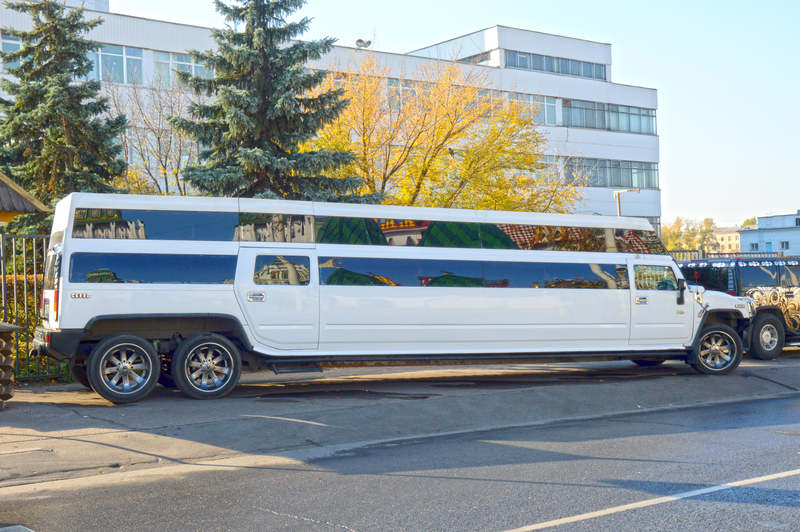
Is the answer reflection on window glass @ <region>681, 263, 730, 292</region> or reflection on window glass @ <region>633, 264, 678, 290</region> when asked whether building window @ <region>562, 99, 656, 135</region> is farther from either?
reflection on window glass @ <region>633, 264, 678, 290</region>

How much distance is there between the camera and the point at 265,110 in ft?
58.0

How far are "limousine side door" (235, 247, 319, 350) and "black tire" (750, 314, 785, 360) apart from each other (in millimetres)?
9980

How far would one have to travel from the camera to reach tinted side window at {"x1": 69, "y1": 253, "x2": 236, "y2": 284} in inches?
394

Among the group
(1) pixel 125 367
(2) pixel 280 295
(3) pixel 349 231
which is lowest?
(1) pixel 125 367

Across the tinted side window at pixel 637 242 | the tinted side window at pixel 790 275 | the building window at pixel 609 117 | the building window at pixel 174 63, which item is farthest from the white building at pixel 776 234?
the tinted side window at pixel 637 242

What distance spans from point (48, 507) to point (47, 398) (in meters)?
5.32

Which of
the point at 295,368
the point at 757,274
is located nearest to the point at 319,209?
the point at 295,368

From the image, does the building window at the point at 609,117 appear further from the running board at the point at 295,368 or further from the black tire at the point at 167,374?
the black tire at the point at 167,374

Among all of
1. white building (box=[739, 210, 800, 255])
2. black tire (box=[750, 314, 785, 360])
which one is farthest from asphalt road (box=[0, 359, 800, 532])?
white building (box=[739, 210, 800, 255])

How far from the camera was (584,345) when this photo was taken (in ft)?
41.0

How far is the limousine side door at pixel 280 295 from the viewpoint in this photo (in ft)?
35.1

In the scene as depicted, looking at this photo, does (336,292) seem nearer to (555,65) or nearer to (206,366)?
(206,366)

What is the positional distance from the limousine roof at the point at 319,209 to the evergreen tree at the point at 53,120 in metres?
7.00

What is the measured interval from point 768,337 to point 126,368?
12.8 metres
